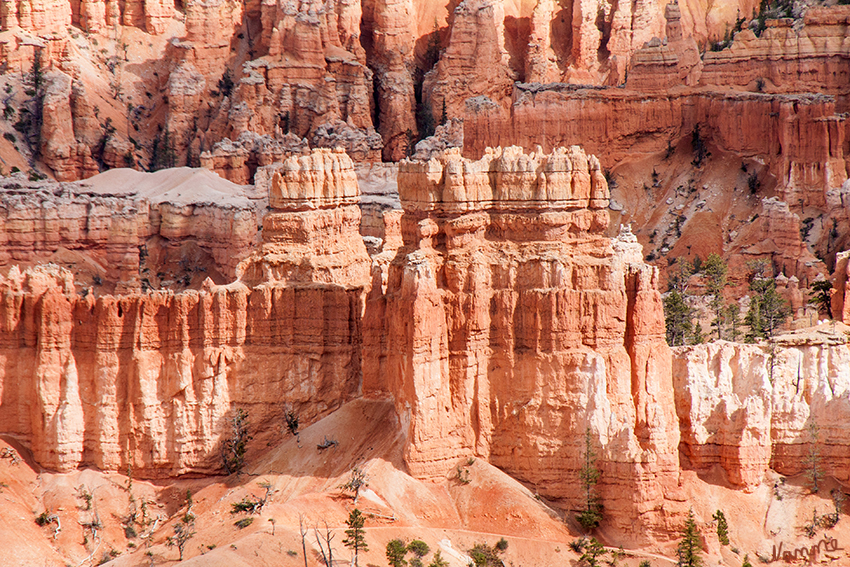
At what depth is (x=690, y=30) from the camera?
11431 centimetres

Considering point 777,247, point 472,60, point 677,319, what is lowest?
point 677,319

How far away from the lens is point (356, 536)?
167ft

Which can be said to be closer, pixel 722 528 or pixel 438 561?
pixel 438 561

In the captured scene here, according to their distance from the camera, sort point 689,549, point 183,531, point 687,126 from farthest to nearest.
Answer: point 687,126
point 183,531
point 689,549

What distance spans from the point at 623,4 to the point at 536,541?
67913mm

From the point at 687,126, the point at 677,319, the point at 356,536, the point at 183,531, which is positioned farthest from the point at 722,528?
the point at 687,126

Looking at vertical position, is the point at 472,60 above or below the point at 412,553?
above

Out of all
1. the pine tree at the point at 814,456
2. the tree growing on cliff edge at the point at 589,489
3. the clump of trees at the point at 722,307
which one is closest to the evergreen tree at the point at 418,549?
the tree growing on cliff edge at the point at 589,489

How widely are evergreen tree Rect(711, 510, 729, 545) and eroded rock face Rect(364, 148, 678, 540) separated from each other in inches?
85.1

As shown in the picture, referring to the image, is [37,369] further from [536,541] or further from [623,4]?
[623,4]

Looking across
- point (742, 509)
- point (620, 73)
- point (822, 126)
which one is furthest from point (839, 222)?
point (742, 509)

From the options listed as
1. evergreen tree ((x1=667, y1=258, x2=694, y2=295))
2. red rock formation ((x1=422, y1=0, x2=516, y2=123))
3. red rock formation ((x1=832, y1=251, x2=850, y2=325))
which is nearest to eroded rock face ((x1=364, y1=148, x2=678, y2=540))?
red rock formation ((x1=832, y1=251, x2=850, y2=325))

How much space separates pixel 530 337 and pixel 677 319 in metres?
23.3

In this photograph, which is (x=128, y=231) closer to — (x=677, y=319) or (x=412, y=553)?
(x=677, y=319)
